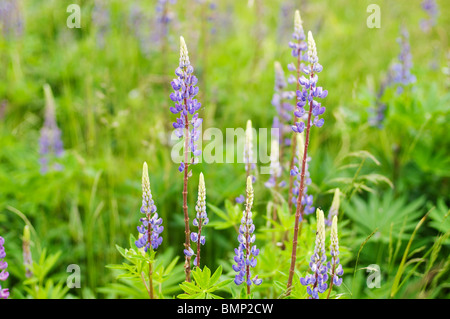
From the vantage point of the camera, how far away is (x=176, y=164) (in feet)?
10.3

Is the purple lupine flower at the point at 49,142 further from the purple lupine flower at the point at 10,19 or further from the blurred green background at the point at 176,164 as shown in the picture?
the purple lupine flower at the point at 10,19

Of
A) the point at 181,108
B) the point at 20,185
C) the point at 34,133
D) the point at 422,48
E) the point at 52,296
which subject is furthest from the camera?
the point at 422,48

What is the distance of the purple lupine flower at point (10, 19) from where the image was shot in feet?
12.6

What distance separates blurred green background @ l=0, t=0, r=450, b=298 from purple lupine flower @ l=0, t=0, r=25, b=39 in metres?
0.02

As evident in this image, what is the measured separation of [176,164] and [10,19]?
215 cm

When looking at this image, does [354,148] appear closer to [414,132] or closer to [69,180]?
[414,132]

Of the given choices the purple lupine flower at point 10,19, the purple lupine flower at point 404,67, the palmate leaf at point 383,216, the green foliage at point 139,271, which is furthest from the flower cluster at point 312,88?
the purple lupine flower at point 10,19

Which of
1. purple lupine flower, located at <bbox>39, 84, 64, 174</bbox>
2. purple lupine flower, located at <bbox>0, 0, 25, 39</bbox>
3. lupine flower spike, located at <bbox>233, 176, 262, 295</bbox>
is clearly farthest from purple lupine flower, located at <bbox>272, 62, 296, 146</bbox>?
purple lupine flower, located at <bbox>0, 0, 25, 39</bbox>

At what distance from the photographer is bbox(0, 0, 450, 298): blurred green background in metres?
2.59

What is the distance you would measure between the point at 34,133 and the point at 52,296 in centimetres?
214

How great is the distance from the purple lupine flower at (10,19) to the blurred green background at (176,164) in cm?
Result: 2

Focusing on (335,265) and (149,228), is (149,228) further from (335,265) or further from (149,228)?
(335,265)

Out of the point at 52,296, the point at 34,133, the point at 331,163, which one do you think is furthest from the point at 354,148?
the point at 34,133

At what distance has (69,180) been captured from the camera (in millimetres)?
3090
